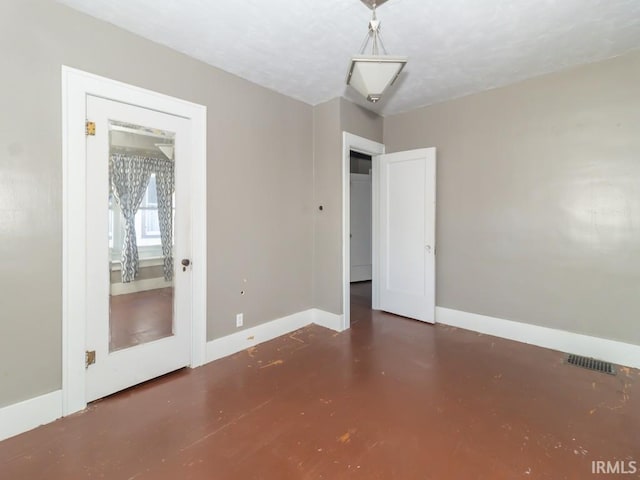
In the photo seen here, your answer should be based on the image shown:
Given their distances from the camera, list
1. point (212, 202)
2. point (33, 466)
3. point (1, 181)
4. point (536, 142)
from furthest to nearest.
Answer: point (536, 142) → point (212, 202) → point (1, 181) → point (33, 466)

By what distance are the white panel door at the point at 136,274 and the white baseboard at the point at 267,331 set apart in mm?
285

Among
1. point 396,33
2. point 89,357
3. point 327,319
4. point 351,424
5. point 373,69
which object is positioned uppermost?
point 396,33

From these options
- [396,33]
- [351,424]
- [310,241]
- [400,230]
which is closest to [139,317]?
[351,424]

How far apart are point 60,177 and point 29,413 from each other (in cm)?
151

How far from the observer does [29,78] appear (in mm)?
1915

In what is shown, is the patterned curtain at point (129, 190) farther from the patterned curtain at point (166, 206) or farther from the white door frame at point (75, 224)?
the white door frame at point (75, 224)

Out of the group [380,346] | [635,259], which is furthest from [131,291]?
[635,259]

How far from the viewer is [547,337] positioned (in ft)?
10.4

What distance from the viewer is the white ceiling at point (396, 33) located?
2061 millimetres

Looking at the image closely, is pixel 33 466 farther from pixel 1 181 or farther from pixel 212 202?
pixel 212 202

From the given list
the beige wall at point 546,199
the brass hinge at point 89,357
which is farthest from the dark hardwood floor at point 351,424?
the beige wall at point 546,199

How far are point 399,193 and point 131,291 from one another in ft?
10.6

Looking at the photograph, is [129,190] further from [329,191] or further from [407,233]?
[407,233]

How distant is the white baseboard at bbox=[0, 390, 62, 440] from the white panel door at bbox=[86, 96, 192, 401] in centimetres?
19
